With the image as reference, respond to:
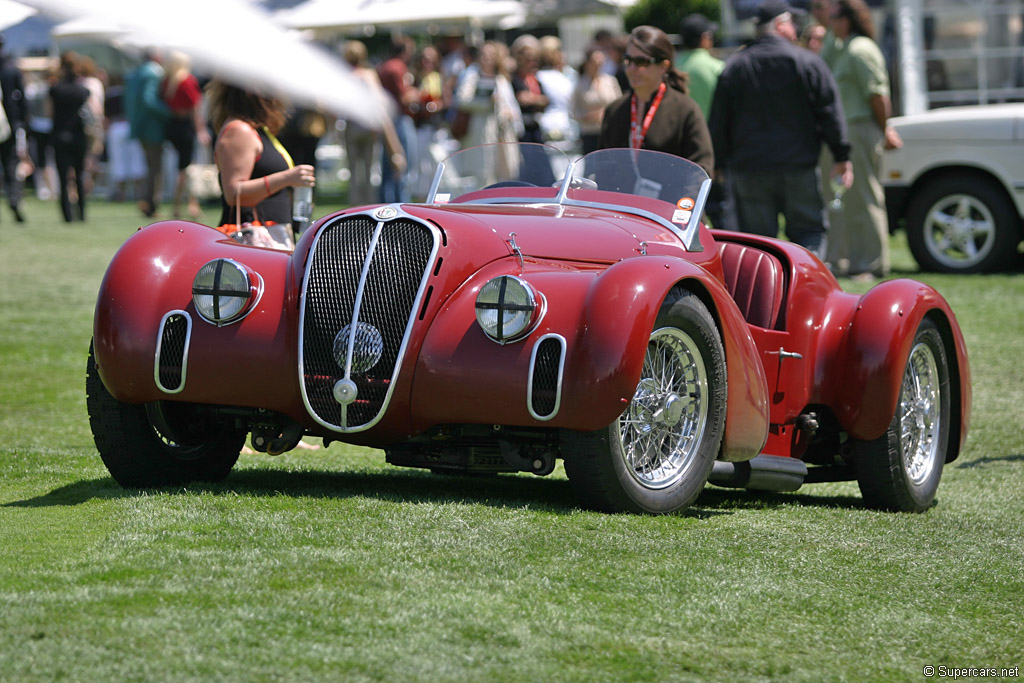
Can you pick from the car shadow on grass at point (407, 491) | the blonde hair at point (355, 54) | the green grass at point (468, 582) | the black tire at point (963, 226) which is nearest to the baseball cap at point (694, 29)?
the black tire at point (963, 226)

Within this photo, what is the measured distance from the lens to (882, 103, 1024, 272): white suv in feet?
45.6

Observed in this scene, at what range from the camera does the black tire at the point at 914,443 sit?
646 cm

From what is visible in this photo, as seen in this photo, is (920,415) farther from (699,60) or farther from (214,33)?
(699,60)

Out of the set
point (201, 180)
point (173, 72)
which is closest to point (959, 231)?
point (173, 72)

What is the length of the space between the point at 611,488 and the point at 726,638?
1.34 meters

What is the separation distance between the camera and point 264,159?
24.7 ft

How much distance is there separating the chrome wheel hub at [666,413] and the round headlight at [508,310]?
1.59ft

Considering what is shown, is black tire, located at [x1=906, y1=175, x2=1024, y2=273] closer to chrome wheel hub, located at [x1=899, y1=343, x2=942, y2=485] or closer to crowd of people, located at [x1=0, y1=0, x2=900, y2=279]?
crowd of people, located at [x1=0, y1=0, x2=900, y2=279]

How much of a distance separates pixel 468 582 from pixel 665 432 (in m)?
1.52

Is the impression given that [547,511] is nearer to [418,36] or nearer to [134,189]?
[134,189]

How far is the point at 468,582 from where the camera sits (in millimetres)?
4312

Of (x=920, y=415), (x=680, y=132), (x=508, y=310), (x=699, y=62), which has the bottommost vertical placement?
(x=920, y=415)

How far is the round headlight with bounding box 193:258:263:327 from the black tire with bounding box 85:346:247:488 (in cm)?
46

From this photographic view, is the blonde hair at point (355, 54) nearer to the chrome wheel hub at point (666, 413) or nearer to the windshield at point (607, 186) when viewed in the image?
the windshield at point (607, 186)
